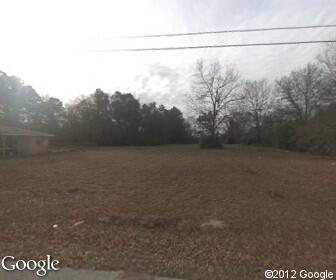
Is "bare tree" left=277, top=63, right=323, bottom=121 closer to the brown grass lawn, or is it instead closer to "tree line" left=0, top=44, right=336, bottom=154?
"tree line" left=0, top=44, right=336, bottom=154

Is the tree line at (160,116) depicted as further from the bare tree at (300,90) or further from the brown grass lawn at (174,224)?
the brown grass lawn at (174,224)

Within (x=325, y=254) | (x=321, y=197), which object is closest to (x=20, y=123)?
(x=321, y=197)

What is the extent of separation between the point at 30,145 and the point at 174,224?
27.5 meters

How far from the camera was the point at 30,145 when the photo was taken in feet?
98.9

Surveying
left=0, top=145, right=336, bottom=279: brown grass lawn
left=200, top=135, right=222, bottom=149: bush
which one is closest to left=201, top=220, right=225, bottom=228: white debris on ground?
left=0, top=145, right=336, bottom=279: brown grass lawn

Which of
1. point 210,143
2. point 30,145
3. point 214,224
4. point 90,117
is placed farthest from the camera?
point 90,117

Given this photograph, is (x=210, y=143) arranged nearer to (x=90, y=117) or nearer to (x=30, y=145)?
(x=30, y=145)

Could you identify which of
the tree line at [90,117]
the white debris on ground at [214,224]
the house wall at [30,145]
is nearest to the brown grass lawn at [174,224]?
the white debris on ground at [214,224]

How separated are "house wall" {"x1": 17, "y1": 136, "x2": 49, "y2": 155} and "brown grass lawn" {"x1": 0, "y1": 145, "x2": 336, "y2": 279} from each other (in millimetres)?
19831

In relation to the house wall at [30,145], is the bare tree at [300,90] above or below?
above

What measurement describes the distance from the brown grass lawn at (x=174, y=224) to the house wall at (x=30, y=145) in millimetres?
19831

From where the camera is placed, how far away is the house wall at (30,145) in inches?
1164

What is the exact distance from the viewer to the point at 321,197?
8867 mm

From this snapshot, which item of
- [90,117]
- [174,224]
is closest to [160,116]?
[90,117]
